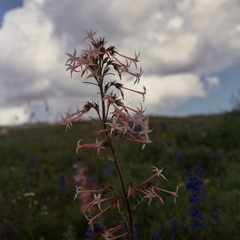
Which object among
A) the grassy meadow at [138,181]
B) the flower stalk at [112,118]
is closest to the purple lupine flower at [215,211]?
the grassy meadow at [138,181]

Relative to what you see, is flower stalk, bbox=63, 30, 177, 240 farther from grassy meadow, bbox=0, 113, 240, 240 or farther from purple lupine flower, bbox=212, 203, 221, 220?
purple lupine flower, bbox=212, 203, 221, 220

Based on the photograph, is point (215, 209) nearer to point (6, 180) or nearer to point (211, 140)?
point (6, 180)

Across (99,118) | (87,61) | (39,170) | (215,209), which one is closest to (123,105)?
(99,118)

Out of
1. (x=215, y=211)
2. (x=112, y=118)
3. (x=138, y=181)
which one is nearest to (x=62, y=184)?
(x=215, y=211)

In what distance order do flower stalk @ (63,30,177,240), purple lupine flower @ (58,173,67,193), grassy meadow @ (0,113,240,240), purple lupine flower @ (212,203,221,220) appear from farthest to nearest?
purple lupine flower @ (58,173,67,193) → grassy meadow @ (0,113,240,240) → purple lupine flower @ (212,203,221,220) → flower stalk @ (63,30,177,240)

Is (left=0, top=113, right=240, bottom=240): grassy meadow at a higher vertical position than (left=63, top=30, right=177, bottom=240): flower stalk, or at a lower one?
lower

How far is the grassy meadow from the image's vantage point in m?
3.99

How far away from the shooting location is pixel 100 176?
7.35m

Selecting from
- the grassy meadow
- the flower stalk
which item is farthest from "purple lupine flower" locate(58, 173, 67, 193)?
the flower stalk

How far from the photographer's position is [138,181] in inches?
118

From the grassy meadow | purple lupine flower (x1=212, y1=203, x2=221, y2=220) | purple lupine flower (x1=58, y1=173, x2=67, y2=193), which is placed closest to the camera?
purple lupine flower (x1=212, y1=203, x2=221, y2=220)

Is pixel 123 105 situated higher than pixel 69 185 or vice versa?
pixel 123 105

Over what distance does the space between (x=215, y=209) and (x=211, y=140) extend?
5.63 m

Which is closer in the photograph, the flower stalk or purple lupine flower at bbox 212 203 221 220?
the flower stalk
